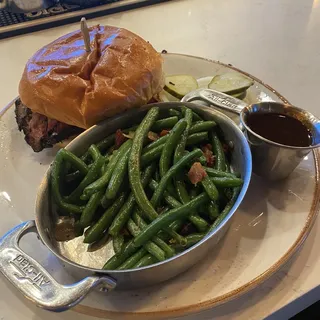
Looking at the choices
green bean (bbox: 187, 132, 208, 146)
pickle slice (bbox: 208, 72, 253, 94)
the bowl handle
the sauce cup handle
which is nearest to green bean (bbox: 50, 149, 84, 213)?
the bowl handle

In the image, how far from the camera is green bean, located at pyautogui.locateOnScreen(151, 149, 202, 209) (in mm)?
1214

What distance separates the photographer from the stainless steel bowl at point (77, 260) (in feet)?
3.00

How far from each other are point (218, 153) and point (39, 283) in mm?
727

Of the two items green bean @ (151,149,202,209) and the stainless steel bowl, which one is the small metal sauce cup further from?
green bean @ (151,149,202,209)

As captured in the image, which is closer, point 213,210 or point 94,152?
point 213,210

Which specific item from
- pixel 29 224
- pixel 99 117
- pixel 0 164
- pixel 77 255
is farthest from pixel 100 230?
pixel 0 164

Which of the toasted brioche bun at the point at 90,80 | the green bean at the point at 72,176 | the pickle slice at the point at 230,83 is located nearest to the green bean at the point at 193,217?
the green bean at the point at 72,176

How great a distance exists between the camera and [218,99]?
4.99ft

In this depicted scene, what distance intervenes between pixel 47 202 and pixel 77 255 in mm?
199

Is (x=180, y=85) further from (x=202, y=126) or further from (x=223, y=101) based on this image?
(x=202, y=126)

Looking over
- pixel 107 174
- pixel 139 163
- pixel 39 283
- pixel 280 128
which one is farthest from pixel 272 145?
pixel 39 283

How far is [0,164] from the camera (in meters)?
1.54

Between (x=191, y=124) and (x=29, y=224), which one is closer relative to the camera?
(x=29, y=224)

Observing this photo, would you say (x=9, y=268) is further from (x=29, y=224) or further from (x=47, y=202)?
(x=47, y=202)
